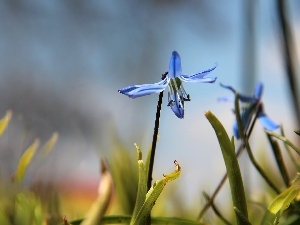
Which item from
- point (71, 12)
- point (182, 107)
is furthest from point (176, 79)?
point (71, 12)

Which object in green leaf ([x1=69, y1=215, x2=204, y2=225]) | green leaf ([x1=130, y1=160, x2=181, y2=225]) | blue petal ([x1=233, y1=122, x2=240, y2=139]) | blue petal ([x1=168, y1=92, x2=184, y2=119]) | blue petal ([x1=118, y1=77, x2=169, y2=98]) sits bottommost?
green leaf ([x1=69, y1=215, x2=204, y2=225])

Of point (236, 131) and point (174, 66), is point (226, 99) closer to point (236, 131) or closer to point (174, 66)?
point (236, 131)

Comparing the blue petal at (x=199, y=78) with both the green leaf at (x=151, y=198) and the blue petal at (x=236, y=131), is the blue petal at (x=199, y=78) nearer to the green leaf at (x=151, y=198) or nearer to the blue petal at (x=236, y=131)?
the green leaf at (x=151, y=198)

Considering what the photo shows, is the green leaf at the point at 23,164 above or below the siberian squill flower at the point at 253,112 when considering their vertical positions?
below

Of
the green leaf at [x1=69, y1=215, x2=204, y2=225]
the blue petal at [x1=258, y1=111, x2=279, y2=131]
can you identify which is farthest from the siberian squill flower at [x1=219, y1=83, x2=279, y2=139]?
the green leaf at [x1=69, y1=215, x2=204, y2=225]

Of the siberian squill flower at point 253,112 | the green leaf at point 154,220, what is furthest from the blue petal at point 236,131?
the green leaf at point 154,220

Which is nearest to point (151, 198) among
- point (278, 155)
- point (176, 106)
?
point (176, 106)

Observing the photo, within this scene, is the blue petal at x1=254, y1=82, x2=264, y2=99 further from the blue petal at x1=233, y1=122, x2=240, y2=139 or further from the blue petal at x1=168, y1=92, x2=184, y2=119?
the blue petal at x1=168, y1=92, x2=184, y2=119
